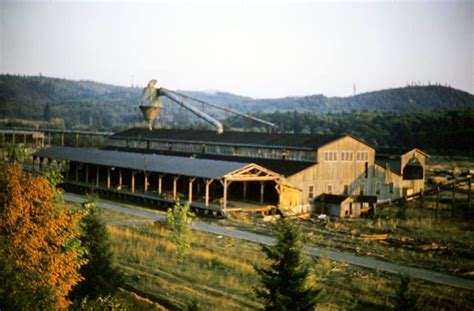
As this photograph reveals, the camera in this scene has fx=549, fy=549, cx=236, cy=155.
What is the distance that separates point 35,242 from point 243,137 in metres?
40.1

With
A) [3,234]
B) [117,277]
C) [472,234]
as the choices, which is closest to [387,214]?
[472,234]

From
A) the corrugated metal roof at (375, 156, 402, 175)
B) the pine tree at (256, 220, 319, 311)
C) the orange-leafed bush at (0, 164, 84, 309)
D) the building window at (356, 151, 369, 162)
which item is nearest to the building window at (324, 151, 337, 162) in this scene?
the building window at (356, 151, 369, 162)

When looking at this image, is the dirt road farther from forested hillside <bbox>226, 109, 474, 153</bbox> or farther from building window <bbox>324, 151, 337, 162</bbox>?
building window <bbox>324, 151, 337, 162</bbox>

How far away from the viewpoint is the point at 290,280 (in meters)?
14.8

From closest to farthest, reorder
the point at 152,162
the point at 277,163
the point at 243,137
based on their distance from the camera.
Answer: the point at 277,163 < the point at 152,162 < the point at 243,137

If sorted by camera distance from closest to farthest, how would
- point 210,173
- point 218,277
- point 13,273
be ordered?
point 13,273 < point 218,277 < point 210,173

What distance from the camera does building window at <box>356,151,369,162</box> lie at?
47.2m

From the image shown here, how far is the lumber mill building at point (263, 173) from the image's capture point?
40.7m

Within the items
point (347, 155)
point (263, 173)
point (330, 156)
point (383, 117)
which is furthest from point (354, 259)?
point (383, 117)

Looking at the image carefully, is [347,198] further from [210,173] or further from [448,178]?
[448,178]

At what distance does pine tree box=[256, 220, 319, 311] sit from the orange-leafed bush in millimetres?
5344

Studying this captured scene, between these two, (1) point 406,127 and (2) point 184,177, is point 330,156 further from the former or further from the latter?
(1) point 406,127

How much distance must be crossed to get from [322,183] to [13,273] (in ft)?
112

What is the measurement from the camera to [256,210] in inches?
1540
